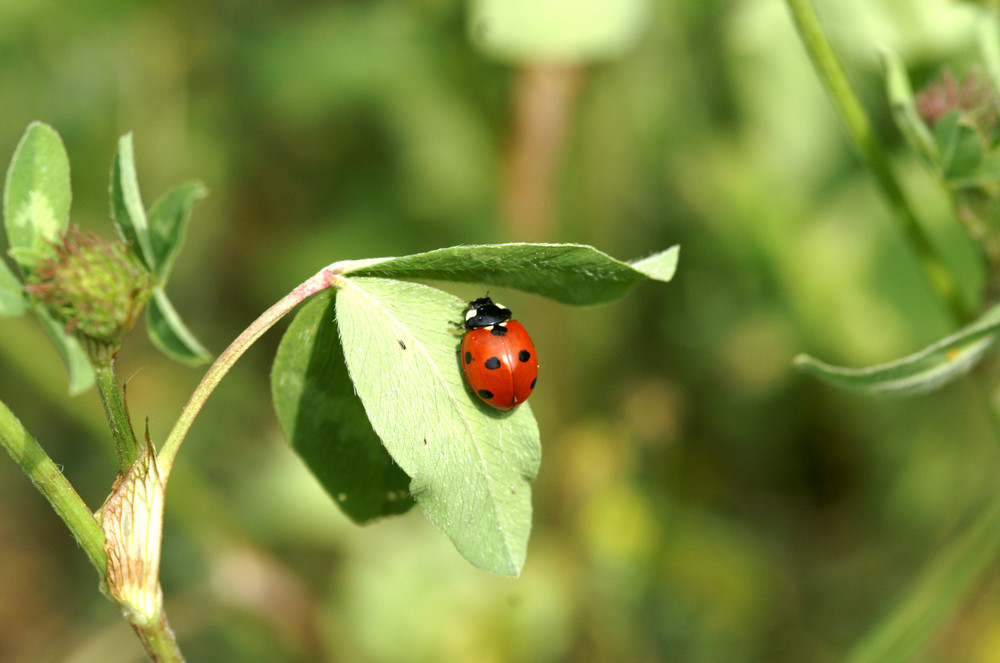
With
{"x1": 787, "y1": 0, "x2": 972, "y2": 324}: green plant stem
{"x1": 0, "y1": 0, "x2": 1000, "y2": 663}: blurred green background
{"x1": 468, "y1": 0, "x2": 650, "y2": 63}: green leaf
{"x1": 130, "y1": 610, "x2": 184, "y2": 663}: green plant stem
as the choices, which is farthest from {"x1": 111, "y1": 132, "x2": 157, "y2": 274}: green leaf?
{"x1": 0, "y1": 0, "x2": 1000, "y2": 663}: blurred green background

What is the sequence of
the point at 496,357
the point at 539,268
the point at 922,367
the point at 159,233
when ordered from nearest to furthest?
the point at 159,233
the point at 539,268
the point at 496,357
the point at 922,367

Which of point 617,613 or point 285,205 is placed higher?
point 285,205

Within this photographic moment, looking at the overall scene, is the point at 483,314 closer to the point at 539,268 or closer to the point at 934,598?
the point at 539,268

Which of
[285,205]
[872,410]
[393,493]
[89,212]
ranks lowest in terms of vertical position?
[872,410]

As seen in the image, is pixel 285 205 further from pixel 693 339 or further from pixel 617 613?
pixel 617 613

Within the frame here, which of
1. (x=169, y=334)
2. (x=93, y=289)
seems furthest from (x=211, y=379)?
(x=93, y=289)

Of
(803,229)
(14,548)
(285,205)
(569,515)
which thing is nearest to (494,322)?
(569,515)
